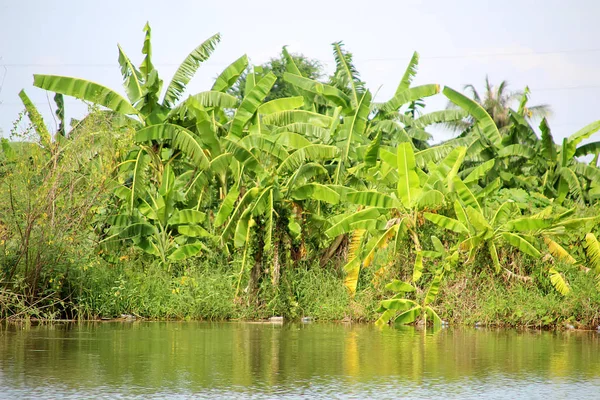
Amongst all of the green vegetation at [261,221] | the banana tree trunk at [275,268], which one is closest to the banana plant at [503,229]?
the green vegetation at [261,221]

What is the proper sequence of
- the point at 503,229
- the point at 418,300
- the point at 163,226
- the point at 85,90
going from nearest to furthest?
the point at 503,229
the point at 418,300
the point at 85,90
the point at 163,226

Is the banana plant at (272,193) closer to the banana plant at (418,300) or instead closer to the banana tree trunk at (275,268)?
the banana tree trunk at (275,268)

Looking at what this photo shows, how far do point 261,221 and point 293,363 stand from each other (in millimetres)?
7841

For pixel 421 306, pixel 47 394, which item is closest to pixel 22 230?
pixel 421 306

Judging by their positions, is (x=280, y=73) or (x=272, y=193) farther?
(x=280, y=73)

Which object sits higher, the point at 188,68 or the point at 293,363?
the point at 188,68

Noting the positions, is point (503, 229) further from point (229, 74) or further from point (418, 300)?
point (229, 74)

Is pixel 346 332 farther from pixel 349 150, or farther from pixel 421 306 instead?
pixel 349 150

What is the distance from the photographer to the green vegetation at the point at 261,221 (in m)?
16.0

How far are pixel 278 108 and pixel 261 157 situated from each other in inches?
68.7

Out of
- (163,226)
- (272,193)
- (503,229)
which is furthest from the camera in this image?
(163,226)

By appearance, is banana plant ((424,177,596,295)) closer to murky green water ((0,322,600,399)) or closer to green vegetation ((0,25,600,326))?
green vegetation ((0,25,600,326))

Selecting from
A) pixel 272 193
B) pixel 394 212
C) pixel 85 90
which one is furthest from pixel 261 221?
pixel 85 90

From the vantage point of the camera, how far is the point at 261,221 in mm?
17969
